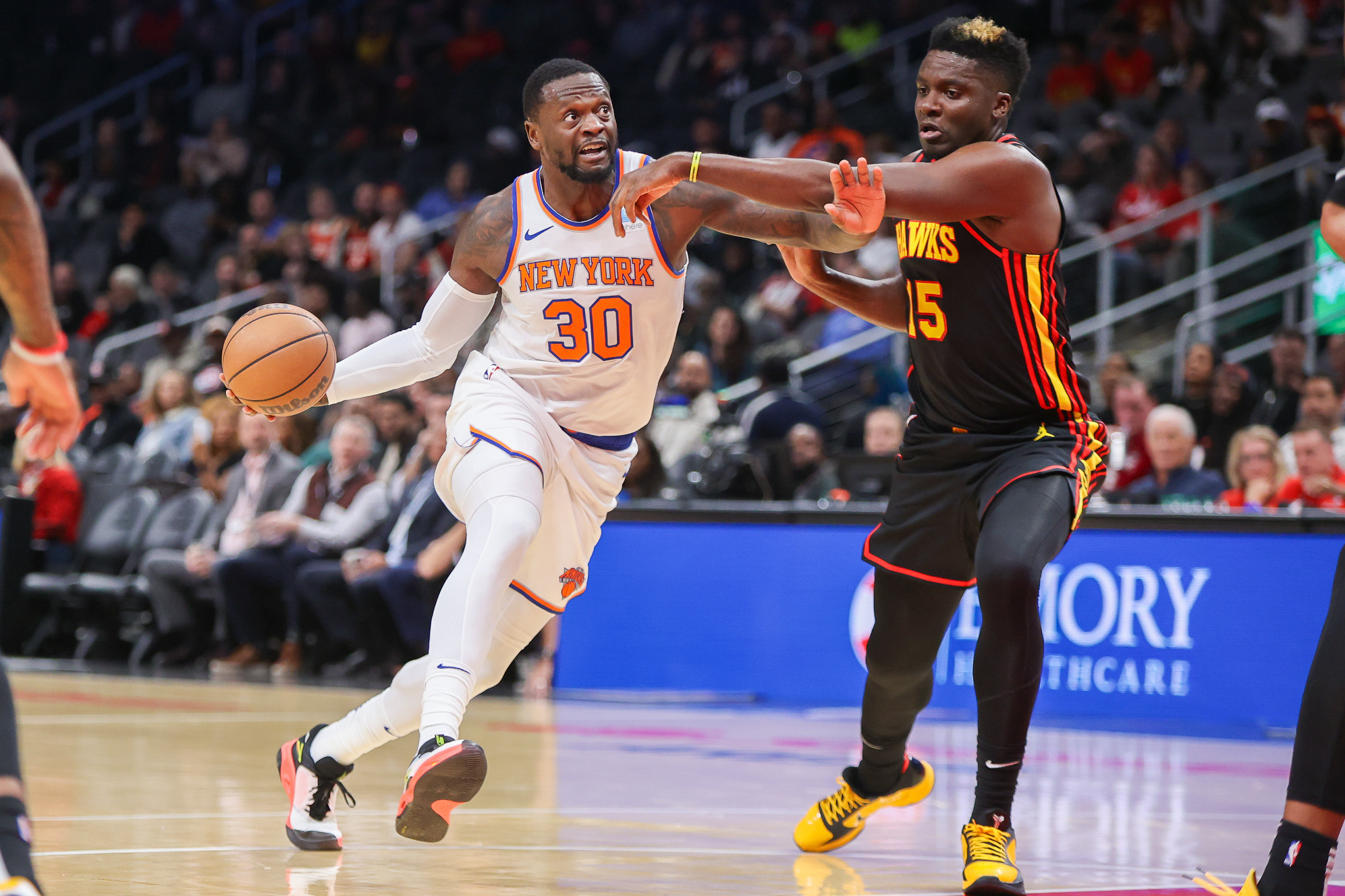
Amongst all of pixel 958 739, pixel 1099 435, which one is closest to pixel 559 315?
pixel 1099 435

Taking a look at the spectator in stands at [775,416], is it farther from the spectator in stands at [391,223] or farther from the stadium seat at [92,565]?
the spectator in stands at [391,223]

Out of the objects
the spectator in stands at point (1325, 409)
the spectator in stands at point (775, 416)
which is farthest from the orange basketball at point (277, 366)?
the spectator in stands at point (775, 416)

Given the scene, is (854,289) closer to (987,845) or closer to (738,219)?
(738,219)

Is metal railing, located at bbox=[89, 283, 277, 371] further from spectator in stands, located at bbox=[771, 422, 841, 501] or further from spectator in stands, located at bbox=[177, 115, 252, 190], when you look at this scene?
spectator in stands, located at bbox=[771, 422, 841, 501]

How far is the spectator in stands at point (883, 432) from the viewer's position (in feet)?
33.8

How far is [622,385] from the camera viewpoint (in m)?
4.70

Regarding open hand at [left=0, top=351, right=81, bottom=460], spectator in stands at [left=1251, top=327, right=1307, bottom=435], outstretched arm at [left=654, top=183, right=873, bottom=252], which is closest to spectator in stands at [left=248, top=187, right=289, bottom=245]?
spectator in stands at [left=1251, top=327, right=1307, bottom=435]

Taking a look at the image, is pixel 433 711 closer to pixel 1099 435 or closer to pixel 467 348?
pixel 1099 435

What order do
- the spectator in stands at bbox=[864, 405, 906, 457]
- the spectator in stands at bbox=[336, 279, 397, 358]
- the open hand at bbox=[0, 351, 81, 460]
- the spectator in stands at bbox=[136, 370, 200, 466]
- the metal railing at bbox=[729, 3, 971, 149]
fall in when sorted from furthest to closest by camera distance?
the metal railing at bbox=[729, 3, 971, 149] < the spectator in stands at bbox=[336, 279, 397, 358] < the spectator in stands at bbox=[136, 370, 200, 466] < the spectator in stands at bbox=[864, 405, 906, 457] < the open hand at bbox=[0, 351, 81, 460]

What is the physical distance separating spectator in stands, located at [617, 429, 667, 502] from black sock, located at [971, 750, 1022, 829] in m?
6.58

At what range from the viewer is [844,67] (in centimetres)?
1614

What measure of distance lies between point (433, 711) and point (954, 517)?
1.46 m

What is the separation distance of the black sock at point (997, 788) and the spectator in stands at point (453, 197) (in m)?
12.1

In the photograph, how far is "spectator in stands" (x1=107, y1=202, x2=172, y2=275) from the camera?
1795 cm
